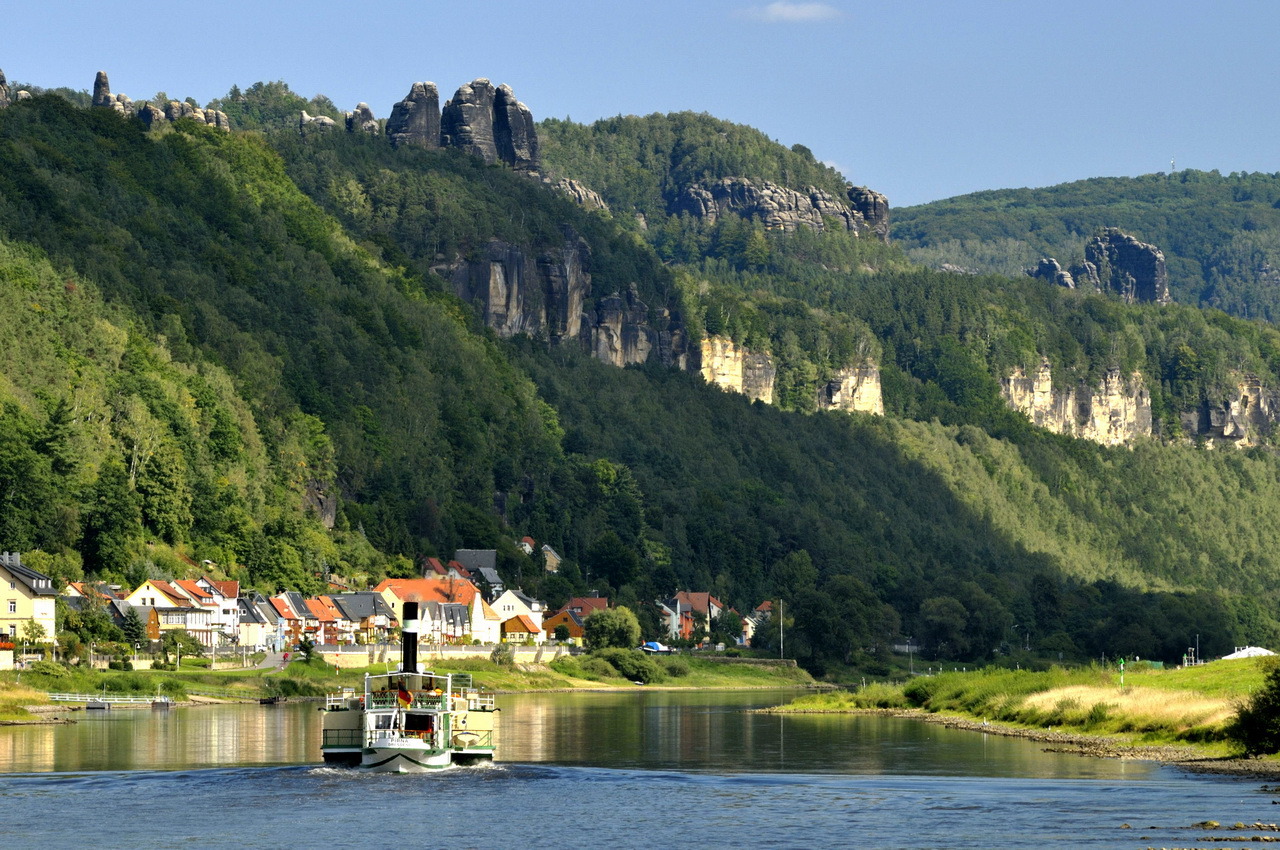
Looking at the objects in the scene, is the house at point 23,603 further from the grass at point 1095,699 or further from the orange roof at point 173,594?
the grass at point 1095,699

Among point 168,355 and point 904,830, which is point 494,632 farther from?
point 904,830

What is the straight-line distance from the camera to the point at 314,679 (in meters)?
144

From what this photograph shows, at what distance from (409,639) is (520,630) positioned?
105357 mm

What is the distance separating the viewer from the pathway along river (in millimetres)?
62562

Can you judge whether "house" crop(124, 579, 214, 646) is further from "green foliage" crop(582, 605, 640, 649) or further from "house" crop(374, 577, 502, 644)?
"green foliage" crop(582, 605, 640, 649)

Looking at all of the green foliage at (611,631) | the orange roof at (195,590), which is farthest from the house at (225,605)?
the green foliage at (611,631)

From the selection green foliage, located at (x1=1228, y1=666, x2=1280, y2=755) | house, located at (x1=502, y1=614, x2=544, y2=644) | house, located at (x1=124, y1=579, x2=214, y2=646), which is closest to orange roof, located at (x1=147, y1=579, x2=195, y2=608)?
house, located at (x1=124, y1=579, x2=214, y2=646)

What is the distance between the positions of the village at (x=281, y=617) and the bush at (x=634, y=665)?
14.1 feet

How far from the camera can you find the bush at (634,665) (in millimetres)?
174875

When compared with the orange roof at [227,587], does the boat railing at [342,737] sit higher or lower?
lower

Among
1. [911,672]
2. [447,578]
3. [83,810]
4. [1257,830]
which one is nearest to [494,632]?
[447,578]

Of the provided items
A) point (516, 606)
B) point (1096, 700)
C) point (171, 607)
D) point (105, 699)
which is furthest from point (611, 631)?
point (1096, 700)

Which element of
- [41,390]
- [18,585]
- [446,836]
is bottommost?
[446,836]

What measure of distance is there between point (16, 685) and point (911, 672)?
3849 inches
